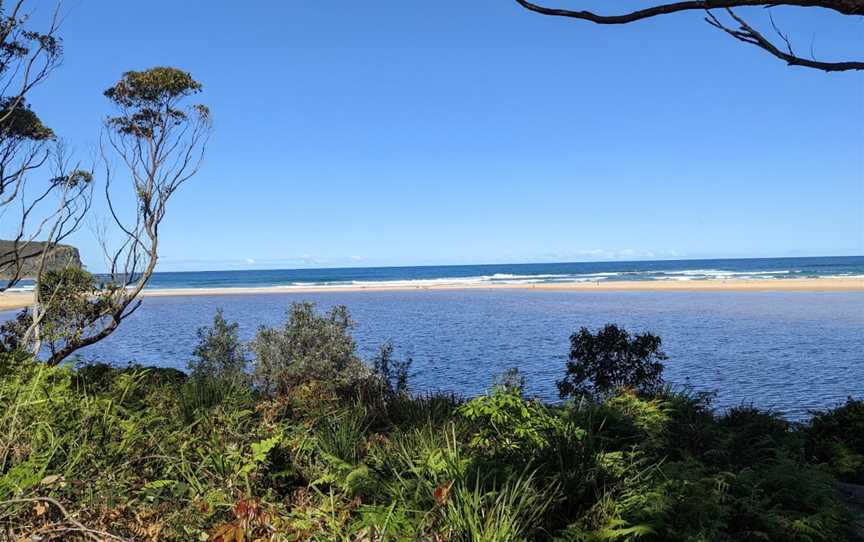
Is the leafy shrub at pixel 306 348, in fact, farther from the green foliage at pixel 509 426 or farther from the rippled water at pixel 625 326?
the green foliage at pixel 509 426

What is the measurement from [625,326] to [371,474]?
27.5 m

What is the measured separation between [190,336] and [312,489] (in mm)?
26361

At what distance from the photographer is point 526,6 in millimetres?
3523

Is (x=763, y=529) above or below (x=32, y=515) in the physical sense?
below

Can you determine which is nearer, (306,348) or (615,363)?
(615,363)

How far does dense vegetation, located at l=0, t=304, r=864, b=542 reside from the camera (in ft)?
12.6

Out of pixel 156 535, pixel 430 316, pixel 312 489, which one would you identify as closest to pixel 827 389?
pixel 312 489

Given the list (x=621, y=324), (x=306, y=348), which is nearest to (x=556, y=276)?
(x=621, y=324)

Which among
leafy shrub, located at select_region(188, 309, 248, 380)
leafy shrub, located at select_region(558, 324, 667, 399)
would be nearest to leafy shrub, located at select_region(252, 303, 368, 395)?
leafy shrub, located at select_region(188, 309, 248, 380)

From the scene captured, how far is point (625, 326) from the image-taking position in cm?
3030

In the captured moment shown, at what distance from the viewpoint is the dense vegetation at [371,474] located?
3834mm

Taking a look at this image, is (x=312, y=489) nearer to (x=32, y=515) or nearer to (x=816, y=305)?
(x=32, y=515)

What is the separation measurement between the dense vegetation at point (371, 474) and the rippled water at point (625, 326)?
8299 mm

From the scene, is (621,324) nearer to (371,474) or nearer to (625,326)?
(625,326)
